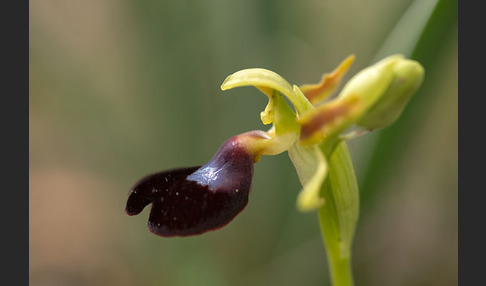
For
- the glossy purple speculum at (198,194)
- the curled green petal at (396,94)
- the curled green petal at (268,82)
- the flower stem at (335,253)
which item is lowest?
the flower stem at (335,253)

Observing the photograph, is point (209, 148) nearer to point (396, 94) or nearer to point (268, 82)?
point (268, 82)

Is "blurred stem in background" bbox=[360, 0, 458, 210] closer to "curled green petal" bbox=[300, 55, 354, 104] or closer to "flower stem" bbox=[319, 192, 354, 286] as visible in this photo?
"curled green petal" bbox=[300, 55, 354, 104]

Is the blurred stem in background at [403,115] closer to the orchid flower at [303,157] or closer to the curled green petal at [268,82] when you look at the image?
the orchid flower at [303,157]

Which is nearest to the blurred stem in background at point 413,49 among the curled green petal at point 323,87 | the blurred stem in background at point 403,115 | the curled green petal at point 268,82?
the blurred stem in background at point 403,115

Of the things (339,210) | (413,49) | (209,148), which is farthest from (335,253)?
(209,148)

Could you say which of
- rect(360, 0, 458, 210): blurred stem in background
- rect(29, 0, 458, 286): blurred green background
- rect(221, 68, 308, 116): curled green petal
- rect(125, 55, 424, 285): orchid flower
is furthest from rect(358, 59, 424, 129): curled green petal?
rect(29, 0, 458, 286): blurred green background

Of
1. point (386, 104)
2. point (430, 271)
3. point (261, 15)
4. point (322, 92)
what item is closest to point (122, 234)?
point (261, 15)

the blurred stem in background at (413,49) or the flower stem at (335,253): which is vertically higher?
the blurred stem in background at (413,49)

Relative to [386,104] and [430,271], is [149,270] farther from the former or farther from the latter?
[386,104]
